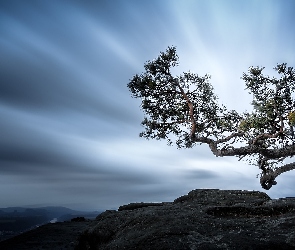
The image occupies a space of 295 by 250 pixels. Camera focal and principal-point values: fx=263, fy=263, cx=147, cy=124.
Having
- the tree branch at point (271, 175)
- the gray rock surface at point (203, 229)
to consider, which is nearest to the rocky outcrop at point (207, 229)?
the gray rock surface at point (203, 229)

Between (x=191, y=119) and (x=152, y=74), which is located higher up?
(x=152, y=74)

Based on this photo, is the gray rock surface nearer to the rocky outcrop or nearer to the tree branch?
the rocky outcrop

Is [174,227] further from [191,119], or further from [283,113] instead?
[283,113]

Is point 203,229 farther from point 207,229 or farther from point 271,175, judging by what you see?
point 271,175

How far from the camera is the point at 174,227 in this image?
21.3ft

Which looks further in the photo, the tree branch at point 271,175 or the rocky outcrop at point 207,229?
the tree branch at point 271,175

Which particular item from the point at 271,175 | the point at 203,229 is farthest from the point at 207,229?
the point at 271,175

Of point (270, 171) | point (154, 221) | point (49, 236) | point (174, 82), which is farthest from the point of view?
point (174, 82)

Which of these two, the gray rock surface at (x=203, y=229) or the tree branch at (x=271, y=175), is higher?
the tree branch at (x=271, y=175)

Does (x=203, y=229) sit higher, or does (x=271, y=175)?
(x=271, y=175)

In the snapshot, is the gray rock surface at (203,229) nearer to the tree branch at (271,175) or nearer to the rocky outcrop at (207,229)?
the rocky outcrop at (207,229)

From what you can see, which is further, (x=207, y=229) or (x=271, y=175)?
(x=271, y=175)

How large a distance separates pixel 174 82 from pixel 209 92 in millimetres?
3881

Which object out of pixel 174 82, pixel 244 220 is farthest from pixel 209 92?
pixel 244 220
